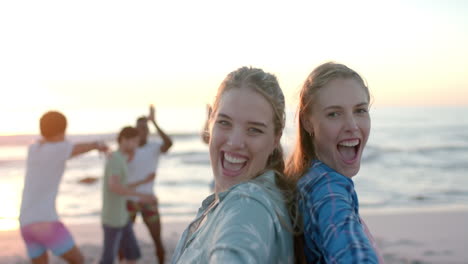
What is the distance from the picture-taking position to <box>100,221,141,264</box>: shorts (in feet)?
22.6

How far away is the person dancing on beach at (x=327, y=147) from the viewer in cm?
202

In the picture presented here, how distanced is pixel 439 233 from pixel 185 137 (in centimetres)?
2882

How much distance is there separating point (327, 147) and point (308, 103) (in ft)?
0.75

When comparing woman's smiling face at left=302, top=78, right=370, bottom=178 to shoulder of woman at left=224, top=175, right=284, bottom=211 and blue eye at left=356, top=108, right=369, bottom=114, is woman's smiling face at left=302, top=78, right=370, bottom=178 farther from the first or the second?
shoulder of woman at left=224, top=175, right=284, bottom=211

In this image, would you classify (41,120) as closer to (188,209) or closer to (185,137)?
(188,209)

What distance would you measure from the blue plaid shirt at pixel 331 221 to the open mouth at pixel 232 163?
0.86ft

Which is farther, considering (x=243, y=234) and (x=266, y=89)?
(x=266, y=89)

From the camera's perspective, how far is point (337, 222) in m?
1.87

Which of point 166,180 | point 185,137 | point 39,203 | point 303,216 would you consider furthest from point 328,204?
point 185,137

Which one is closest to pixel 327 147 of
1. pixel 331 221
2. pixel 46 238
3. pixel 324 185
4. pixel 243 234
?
pixel 324 185

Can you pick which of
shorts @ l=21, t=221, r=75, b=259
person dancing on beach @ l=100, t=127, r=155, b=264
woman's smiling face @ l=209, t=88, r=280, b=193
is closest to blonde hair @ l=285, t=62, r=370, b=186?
woman's smiling face @ l=209, t=88, r=280, b=193

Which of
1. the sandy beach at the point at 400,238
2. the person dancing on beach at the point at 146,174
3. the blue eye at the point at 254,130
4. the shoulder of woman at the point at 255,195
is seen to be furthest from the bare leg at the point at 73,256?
the shoulder of woman at the point at 255,195

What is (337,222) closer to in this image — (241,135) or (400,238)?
(241,135)

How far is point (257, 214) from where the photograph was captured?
174 cm
